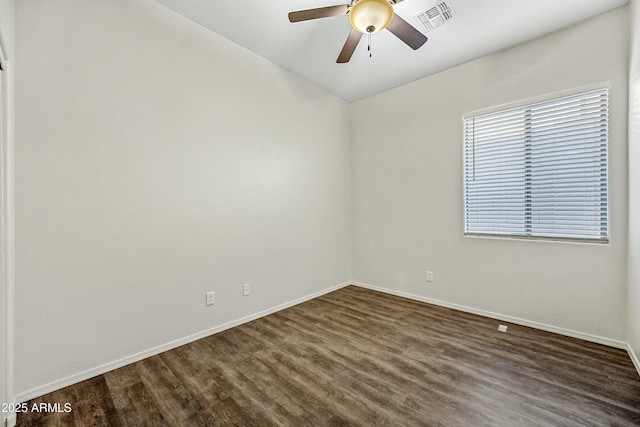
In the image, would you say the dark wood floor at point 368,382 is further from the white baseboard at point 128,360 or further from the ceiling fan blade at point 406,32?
the ceiling fan blade at point 406,32

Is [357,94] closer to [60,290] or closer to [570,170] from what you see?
[570,170]

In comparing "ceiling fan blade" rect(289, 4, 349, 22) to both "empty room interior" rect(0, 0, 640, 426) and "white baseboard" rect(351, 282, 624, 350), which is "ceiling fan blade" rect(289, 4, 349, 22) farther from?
"white baseboard" rect(351, 282, 624, 350)

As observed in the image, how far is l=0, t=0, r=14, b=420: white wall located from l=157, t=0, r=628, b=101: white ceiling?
3.87ft

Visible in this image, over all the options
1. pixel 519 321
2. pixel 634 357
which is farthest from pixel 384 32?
pixel 634 357

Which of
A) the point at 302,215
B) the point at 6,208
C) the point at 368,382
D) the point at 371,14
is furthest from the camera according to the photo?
the point at 302,215

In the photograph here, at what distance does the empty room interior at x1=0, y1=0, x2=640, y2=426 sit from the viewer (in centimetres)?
160

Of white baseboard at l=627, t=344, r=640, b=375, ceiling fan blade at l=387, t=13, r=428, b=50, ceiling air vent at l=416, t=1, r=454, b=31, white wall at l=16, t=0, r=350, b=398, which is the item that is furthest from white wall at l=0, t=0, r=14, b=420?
white baseboard at l=627, t=344, r=640, b=375

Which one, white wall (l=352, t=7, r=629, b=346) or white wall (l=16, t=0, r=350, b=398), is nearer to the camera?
white wall (l=16, t=0, r=350, b=398)

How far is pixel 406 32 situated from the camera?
1.90 metres

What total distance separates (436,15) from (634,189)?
2.02 metres

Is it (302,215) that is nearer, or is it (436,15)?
(436,15)

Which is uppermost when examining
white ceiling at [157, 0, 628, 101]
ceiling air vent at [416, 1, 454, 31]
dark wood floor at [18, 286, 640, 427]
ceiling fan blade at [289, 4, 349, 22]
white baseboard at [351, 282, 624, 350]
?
white ceiling at [157, 0, 628, 101]

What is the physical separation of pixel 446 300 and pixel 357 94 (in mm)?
2964

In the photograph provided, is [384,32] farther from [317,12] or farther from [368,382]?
[368,382]
